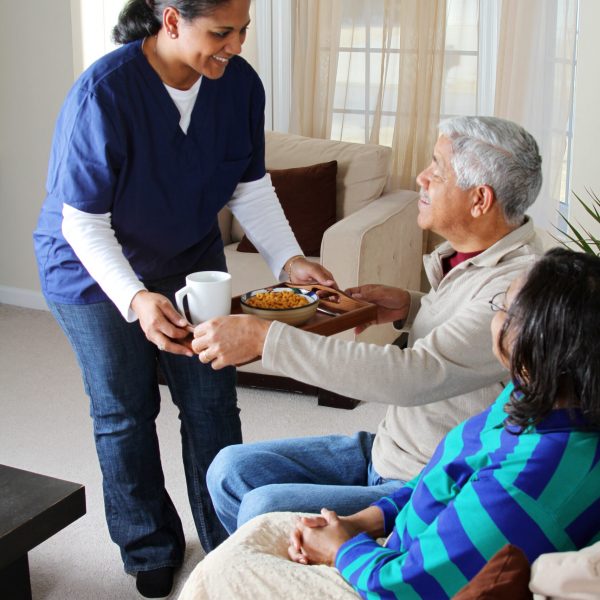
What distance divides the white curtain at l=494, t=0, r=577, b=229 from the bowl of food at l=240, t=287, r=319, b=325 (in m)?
1.98

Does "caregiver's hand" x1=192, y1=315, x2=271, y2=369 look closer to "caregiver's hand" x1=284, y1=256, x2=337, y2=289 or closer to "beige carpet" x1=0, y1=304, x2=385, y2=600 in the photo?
"caregiver's hand" x1=284, y1=256, x2=337, y2=289

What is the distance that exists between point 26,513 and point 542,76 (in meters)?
2.62

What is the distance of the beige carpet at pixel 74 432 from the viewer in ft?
7.36

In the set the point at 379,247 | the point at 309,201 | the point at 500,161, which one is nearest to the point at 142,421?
the point at 500,161

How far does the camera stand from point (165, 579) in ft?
7.05

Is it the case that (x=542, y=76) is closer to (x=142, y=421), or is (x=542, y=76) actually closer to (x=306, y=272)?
(x=306, y=272)

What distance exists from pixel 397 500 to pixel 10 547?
72cm

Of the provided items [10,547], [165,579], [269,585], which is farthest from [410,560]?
[165,579]

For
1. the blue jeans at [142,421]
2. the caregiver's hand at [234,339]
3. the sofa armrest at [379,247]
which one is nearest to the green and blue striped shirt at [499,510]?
the caregiver's hand at [234,339]

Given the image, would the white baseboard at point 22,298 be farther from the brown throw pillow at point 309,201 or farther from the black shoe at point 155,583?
the black shoe at point 155,583

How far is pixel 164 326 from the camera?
161 centimetres

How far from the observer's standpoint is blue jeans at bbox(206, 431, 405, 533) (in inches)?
60.6

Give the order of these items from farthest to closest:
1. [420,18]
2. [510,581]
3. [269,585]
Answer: [420,18] < [269,585] < [510,581]

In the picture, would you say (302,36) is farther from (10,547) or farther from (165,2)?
(10,547)
